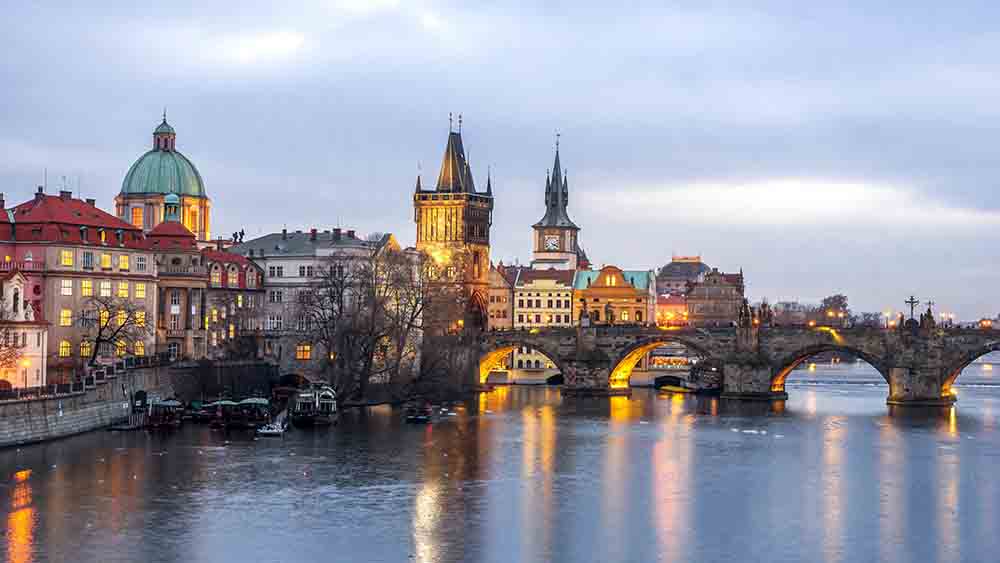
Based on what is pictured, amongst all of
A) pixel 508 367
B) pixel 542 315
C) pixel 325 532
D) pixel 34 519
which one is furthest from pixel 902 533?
pixel 542 315

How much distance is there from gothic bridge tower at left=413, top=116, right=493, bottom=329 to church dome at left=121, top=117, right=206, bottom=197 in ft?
107

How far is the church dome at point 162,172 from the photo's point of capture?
153 metres

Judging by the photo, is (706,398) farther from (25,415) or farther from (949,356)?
(25,415)

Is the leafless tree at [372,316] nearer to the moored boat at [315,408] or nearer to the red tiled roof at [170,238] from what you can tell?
the moored boat at [315,408]

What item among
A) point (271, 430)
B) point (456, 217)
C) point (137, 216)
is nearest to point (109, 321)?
point (271, 430)

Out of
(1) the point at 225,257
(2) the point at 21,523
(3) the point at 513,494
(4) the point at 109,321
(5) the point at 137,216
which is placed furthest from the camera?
(5) the point at 137,216

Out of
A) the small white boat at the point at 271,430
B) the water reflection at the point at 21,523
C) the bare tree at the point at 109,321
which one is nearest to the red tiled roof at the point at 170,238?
the bare tree at the point at 109,321

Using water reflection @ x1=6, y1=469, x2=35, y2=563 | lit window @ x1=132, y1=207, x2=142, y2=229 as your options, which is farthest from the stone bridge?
water reflection @ x1=6, y1=469, x2=35, y2=563

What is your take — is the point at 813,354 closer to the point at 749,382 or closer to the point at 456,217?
the point at 749,382

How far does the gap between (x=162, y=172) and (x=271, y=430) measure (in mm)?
70502

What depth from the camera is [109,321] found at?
98938 millimetres

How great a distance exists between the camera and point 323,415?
320ft

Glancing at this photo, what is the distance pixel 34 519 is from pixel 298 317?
195 ft

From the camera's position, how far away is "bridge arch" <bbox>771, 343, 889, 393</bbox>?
396 ft
